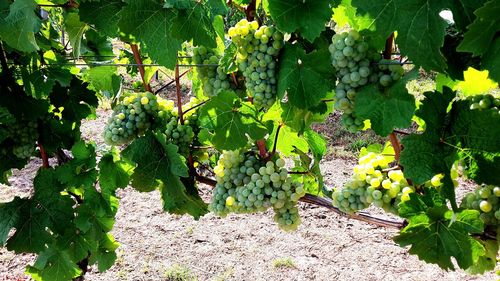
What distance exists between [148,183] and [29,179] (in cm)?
395

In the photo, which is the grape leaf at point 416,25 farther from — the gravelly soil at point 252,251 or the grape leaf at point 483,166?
the gravelly soil at point 252,251

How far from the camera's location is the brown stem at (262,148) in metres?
1.64

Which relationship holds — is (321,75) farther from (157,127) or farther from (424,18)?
(157,127)

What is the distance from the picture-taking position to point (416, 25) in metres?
0.98

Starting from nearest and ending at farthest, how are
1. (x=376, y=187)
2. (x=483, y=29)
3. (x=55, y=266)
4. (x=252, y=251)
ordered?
(x=483, y=29), (x=376, y=187), (x=55, y=266), (x=252, y=251)

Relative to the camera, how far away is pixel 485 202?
3.68 ft

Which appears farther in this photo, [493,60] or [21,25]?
[21,25]

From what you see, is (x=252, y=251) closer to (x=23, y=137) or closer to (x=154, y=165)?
(x=23, y=137)

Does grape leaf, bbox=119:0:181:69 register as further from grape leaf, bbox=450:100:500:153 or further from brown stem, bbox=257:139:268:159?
grape leaf, bbox=450:100:500:153

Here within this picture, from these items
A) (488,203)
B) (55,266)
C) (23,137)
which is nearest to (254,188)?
(488,203)

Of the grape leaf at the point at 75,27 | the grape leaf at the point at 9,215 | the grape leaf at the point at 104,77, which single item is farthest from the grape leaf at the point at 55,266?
the grape leaf at the point at 75,27

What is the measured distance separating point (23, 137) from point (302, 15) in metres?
1.52

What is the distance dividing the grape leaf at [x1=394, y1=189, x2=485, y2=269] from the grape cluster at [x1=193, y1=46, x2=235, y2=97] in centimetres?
69

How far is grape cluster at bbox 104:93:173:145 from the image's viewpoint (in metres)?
1.81
